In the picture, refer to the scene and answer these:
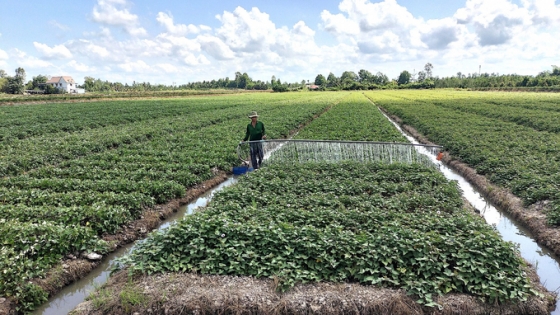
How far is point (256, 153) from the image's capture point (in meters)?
12.5

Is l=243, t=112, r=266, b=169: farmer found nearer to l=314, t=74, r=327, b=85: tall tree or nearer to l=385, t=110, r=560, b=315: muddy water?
l=385, t=110, r=560, b=315: muddy water

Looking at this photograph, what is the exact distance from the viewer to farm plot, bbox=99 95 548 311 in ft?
16.7

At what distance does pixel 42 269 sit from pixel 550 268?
30.6 feet

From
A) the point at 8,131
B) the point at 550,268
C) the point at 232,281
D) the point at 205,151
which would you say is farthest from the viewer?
the point at 8,131

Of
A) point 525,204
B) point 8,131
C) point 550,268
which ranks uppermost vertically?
point 8,131

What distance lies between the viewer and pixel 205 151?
589 inches

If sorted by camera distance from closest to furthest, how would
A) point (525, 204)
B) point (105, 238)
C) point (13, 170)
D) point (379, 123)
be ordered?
point (105, 238), point (525, 204), point (13, 170), point (379, 123)

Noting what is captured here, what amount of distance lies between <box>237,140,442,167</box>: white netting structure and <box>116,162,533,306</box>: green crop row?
167 inches

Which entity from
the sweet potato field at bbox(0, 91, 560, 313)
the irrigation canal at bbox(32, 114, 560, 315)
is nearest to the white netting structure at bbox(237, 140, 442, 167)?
the sweet potato field at bbox(0, 91, 560, 313)

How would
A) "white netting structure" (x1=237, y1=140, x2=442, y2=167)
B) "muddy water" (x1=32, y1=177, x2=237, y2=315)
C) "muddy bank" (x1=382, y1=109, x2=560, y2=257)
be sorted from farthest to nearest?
"white netting structure" (x1=237, y1=140, x2=442, y2=167) < "muddy bank" (x1=382, y1=109, x2=560, y2=257) < "muddy water" (x1=32, y1=177, x2=237, y2=315)

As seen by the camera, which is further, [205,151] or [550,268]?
[205,151]

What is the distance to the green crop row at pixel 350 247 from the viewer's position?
16.7 ft

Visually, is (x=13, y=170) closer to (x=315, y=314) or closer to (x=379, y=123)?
(x=315, y=314)

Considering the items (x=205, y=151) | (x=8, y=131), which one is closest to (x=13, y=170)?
(x=205, y=151)
